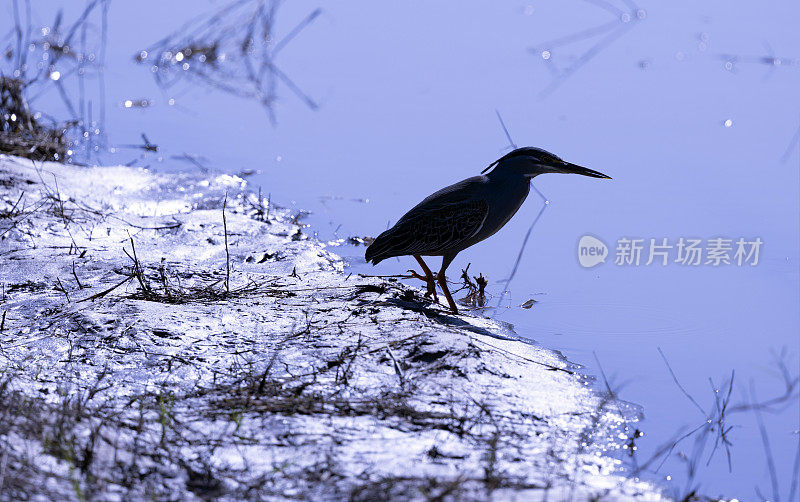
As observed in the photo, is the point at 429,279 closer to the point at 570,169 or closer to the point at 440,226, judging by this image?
the point at 440,226

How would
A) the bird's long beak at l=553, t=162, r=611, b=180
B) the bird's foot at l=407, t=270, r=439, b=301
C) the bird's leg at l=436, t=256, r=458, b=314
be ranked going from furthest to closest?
the bird's long beak at l=553, t=162, r=611, b=180 < the bird's foot at l=407, t=270, r=439, b=301 < the bird's leg at l=436, t=256, r=458, b=314

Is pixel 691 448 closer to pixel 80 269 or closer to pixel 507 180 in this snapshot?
pixel 507 180

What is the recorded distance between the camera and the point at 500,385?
4047 millimetres

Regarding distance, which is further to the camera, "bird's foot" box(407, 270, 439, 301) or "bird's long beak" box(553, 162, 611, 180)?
"bird's long beak" box(553, 162, 611, 180)

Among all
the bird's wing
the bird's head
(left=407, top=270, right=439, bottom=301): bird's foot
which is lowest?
(left=407, top=270, right=439, bottom=301): bird's foot

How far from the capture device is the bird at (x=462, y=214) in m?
5.16

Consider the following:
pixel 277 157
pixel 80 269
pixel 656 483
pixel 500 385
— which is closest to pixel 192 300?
pixel 80 269

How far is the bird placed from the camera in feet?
16.9

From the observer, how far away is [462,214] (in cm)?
515

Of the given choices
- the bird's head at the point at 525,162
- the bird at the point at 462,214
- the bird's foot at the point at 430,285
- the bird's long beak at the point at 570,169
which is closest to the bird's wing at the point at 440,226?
the bird at the point at 462,214

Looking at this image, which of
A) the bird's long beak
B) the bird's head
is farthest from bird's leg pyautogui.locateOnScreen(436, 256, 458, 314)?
the bird's long beak

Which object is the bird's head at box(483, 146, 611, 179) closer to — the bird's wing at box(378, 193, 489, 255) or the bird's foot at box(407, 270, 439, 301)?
the bird's wing at box(378, 193, 489, 255)

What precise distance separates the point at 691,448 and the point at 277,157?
5100 millimetres

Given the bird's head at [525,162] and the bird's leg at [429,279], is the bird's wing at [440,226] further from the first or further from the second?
A: the bird's head at [525,162]
